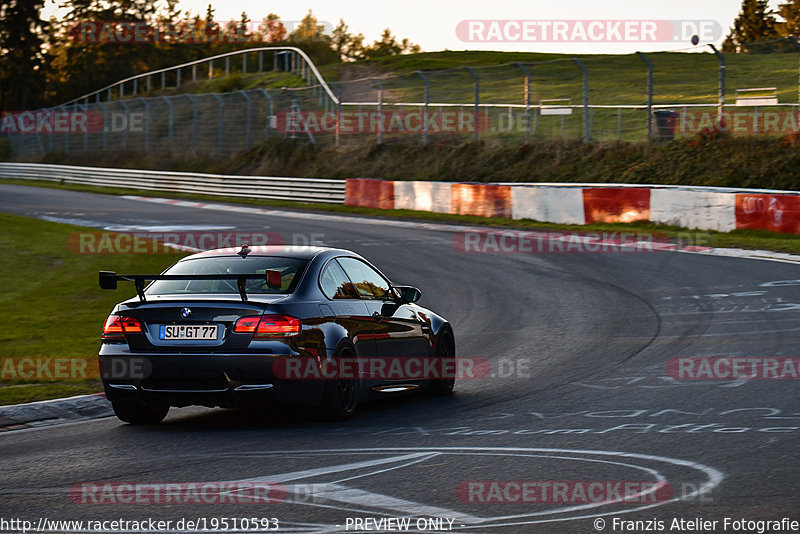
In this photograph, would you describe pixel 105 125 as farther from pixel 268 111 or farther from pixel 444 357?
pixel 444 357

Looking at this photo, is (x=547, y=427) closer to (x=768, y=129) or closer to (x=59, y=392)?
(x=59, y=392)

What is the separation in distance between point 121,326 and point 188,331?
563 mm

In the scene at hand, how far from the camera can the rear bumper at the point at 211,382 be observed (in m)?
7.58

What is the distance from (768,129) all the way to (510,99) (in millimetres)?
31628

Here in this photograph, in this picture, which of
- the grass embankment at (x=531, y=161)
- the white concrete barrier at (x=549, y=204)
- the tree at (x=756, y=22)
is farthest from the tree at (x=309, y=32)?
the white concrete barrier at (x=549, y=204)

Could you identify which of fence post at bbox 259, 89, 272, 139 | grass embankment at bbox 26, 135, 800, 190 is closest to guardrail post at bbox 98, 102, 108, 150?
grass embankment at bbox 26, 135, 800, 190

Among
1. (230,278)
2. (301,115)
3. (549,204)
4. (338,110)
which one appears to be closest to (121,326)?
(230,278)

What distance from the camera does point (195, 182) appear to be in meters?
44.0

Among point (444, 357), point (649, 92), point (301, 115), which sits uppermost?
point (301, 115)

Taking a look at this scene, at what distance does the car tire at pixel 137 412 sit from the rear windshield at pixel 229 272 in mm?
852

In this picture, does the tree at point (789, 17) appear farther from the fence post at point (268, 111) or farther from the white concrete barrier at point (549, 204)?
the white concrete barrier at point (549, 204)

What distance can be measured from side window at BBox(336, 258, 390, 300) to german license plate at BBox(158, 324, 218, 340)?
5.06ft

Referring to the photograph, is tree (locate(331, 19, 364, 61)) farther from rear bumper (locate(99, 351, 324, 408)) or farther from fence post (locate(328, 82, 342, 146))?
rear bumper (locate(99, 351, 324, 408))

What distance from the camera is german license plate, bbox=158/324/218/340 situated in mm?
7652
